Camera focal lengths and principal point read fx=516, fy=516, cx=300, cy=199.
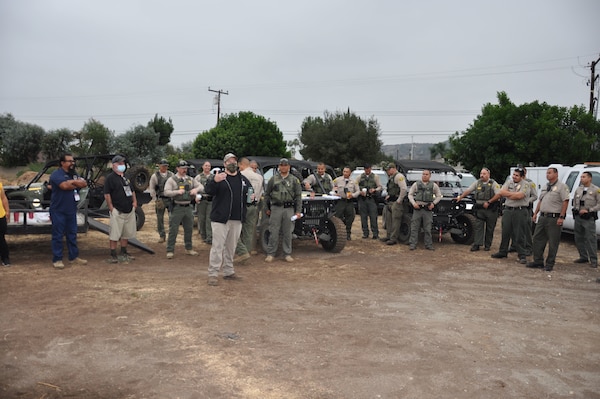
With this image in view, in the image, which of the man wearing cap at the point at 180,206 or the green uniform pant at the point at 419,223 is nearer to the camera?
the man wearing cap at the point at 180,206

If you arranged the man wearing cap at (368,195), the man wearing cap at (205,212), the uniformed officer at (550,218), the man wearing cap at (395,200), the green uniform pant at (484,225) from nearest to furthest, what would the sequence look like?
the uniformed officer at (550,218) → the green uniform pant at (484,225) → the man wearing cap at (205,212) → the man wearing cap at (395,200) → the man wearing cap at (368,195)

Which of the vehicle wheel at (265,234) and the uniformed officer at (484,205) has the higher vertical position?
the uniformed officer at (484,205)

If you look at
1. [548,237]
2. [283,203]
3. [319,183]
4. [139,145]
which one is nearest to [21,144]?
[139,145]

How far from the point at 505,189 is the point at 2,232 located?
325 inches

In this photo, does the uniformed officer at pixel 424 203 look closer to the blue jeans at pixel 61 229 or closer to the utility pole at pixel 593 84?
the blue jeans at pixel 61 229

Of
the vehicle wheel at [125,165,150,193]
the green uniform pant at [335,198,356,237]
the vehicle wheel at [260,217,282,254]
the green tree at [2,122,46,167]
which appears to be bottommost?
the vehicle wheel at [260,217,282,254]

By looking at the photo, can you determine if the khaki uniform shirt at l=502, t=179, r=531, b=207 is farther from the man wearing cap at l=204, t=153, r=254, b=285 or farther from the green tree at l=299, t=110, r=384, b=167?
the green tree at l=299, t=110, r=384, b=167

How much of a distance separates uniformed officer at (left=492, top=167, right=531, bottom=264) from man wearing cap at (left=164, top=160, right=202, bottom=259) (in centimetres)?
546

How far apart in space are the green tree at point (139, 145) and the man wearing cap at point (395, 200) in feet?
86.0

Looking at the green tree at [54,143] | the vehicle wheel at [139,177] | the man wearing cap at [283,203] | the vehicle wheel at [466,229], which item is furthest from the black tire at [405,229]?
the green tree at [54,143]

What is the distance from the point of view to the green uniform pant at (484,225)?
10094mm

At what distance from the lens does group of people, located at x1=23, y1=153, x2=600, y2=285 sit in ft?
23.2

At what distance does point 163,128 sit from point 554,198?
51.1 m

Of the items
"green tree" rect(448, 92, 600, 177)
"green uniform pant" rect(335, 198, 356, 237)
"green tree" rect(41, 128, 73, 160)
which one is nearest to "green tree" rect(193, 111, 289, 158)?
"green tree" rect(41, 128, 73, 160)
